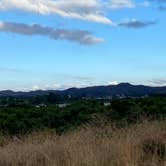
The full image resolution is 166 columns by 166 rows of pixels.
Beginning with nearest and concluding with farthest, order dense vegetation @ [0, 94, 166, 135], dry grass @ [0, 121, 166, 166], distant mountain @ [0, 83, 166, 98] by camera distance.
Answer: dry grass @ [0, 121, 166, 166] < dense vegetation @ [0, 94, 166, 135] < distant mountain @ [0, 83, 166, 98]

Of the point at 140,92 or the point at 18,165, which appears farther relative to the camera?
the point at 140,92

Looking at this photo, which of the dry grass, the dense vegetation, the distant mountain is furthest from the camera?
the distant mountain

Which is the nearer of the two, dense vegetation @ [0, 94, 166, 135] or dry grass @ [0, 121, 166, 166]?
dry grass @ [0, 121, 166, 166]

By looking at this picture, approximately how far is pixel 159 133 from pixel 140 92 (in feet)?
158

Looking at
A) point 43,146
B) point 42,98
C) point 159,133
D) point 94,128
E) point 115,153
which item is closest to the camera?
point 115,153

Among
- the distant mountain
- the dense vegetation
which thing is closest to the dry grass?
the dense vegetation

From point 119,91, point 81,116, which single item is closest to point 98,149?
point 81,116

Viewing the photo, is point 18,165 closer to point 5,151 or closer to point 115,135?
point 5,151

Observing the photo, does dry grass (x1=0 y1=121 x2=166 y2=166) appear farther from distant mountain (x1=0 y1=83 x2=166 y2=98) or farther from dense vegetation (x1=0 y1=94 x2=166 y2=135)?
distant mountain (x1=0 y1=83 x2=166 y2=98)

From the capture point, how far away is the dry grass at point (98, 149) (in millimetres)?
7293

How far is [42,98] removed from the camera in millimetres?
66625

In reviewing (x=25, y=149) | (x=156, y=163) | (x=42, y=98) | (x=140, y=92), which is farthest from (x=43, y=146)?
(x=42, y=98)

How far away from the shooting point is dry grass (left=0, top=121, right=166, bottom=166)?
7.29 metres

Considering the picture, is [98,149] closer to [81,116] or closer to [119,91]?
[81,116]
